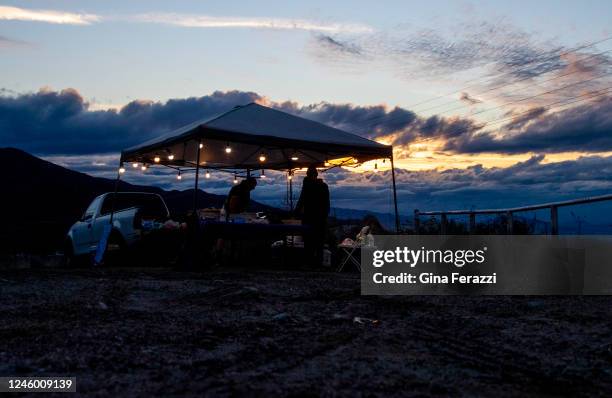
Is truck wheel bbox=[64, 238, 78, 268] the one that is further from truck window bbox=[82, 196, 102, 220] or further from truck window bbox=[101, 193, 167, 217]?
truck window bbox=[101, 193, 167, 217]

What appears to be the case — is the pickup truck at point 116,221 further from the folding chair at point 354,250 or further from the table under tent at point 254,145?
the folding chair at point 354,250

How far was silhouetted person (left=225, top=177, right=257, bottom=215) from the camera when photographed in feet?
47.1

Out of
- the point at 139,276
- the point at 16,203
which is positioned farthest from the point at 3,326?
the point at 16,203

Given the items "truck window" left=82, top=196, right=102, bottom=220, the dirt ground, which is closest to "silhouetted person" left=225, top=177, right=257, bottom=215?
"truck window" left=82, top=196, right=102, bottom=220

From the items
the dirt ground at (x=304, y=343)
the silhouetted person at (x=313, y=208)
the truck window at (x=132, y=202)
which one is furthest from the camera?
the truck window at (x=132, y=202)

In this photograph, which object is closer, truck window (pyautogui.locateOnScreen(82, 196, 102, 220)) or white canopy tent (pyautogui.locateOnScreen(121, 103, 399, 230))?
white canopy tent (pyautogui.locateOnScreen(121, 103, 399, 230))

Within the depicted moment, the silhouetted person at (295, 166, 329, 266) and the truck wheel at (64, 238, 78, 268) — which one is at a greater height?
the silhouetted person at (295, 166, 329, 266)

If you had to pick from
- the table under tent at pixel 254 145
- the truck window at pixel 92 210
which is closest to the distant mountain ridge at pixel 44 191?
the table under tent at pixel 254 145

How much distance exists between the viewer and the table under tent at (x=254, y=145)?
12531 millimetres

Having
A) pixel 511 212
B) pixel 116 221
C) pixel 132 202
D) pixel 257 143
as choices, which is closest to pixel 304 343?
pixel 511 212

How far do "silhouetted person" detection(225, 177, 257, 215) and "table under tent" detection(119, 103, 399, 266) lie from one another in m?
0.70

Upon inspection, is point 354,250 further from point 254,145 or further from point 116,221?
point 116,221

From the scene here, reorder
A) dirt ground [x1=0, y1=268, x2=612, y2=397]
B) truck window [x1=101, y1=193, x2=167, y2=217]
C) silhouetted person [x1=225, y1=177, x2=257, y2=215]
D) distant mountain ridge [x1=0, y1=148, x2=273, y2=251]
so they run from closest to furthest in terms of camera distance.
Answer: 1. dirt ground [x1=0, y1=268, x2=612, y2=397]
2. silhouetted person [x1=225, y1=177, x2=257, y2=215]
3. truck window [x1=101, y1=193, x2=167, y2=217]
4. distant mountain ridge [x1=0, y1=148, x2=273, y2=251]

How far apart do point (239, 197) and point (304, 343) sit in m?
9.55
